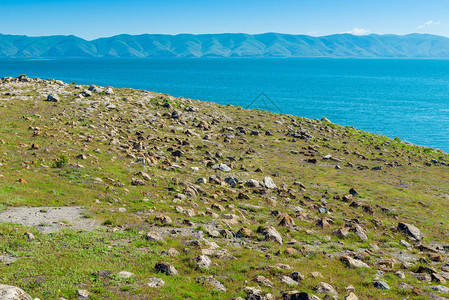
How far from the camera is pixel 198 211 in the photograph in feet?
84.7

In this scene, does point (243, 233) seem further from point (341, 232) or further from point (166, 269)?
point (166, 269)

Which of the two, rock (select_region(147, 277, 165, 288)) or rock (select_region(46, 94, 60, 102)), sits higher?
rock (select_region(46, 94, 60, 102))

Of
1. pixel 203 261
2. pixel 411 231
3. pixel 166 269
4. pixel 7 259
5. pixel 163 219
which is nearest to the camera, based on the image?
pixel 7 259

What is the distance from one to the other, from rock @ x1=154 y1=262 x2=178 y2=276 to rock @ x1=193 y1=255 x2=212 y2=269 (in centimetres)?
124

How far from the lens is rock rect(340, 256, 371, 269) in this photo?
758 inches

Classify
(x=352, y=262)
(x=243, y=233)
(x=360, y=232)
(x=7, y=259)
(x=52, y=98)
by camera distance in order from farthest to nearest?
(x=52, y=98), (x=360, y=232), (x=243, y=233), (x=352, y=262), (x=7, y=259)

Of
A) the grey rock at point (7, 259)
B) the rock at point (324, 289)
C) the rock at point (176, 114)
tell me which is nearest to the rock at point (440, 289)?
the rock at point (324, 289)

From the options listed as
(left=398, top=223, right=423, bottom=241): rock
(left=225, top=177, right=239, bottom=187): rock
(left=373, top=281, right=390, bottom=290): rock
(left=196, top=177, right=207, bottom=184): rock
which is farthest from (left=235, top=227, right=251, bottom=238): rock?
(left=398, top=223, right=423, bottom=241): rock

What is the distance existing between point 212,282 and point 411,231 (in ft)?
58.5

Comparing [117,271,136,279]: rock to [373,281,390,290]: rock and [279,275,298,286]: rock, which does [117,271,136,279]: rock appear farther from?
[373,281,390,290]: rock

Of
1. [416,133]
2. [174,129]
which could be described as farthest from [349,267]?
[416,133]

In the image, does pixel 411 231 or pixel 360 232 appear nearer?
pixel 360 232

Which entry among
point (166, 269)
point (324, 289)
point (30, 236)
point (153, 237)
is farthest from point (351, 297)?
point (30, 236)

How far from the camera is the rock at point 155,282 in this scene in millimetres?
14944
